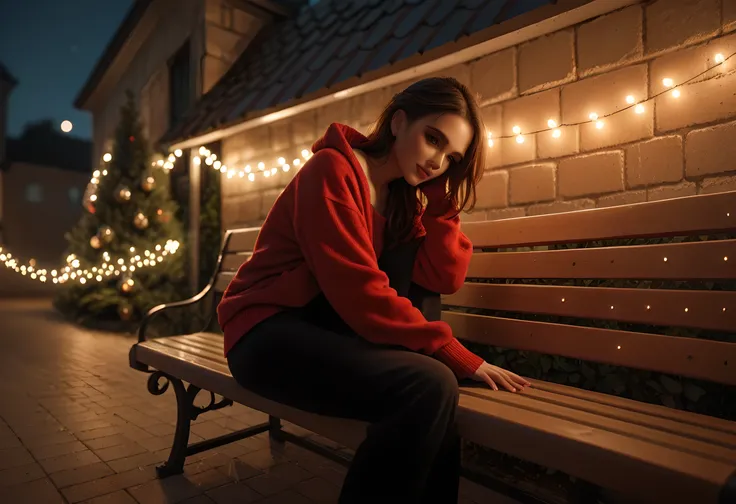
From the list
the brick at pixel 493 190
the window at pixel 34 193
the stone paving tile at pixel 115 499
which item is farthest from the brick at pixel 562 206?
the window at pixel 34 193

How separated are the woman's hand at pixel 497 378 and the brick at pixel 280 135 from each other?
355cm

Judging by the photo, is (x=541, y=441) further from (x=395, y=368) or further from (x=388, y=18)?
(x=388, y=18)

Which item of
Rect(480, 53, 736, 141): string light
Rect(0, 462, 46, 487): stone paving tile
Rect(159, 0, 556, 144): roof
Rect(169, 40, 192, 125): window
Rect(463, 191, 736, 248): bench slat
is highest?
Rect(169, 40, 192, 125): window

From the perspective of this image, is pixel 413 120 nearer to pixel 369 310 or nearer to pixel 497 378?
pixel 369 310

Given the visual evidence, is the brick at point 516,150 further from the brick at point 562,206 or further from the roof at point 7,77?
the roof at point 7,77

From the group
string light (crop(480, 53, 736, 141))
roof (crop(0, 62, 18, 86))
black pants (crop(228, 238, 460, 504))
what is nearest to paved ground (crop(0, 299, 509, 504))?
black pants (crop(228, 238, 460, 504))

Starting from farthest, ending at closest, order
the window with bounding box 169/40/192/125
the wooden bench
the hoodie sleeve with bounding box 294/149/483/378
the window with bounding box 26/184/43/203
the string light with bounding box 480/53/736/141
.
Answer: the window with bounding box 26/184/43/203 → the window with bounding box 169/40/192/125 → the string light with bounding box 480/53/736/141 → the hoodie sleeve with bounding box 294/149/483/378 → the wooden bench

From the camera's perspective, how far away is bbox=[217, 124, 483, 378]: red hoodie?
140 cm

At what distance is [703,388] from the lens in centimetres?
185

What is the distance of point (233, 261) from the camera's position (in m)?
3.27

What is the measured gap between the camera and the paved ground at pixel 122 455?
209 cm

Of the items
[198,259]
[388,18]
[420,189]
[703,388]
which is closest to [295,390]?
[420,189]

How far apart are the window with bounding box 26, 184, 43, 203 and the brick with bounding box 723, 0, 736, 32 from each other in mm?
25178

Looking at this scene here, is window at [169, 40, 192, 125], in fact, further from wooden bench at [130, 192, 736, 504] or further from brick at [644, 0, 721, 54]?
brick at [644, 0, 721, 54]
